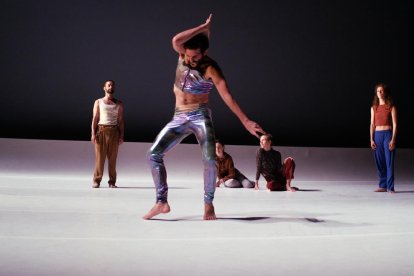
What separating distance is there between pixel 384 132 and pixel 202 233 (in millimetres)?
3587

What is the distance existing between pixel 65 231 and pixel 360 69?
742 centimetres

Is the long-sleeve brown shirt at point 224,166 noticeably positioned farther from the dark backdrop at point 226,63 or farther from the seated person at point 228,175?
the dark backdrop at point 226,63

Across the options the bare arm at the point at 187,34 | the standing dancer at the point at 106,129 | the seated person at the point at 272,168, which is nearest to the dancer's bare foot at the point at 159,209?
the bare arm at the point at 187,34

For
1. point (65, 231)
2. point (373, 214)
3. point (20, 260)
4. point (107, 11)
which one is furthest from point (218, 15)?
point (20, 260)

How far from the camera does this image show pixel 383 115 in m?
5.75

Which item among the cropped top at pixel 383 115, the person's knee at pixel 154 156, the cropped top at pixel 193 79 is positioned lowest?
the person's knee at pixel 154 156

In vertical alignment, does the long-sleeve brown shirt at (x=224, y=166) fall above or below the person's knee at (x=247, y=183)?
above

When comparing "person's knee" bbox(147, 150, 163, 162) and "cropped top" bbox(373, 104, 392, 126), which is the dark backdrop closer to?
"cropped top" bbox(373, 104, 392, 126)

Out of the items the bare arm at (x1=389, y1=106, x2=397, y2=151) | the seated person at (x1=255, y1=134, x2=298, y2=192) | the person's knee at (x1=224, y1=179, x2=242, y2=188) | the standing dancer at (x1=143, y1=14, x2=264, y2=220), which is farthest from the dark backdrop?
the standing dancer at (x1=143, y1=14, x2=264, y2=220)

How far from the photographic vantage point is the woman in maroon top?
5.70 m

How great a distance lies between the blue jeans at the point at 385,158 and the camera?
5.71 metres

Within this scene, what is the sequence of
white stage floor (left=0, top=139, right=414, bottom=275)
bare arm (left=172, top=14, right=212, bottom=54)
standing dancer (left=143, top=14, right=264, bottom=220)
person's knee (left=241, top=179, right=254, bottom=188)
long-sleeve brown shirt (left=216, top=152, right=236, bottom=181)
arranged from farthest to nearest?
long-sleeve brown shirt (left=216, top=152, right=236, bottom=181), person's knee (left=241, top=179, right=254, bottom=188), standing dancer (left=143, top=14, right=264, bottom=220), bare arm (left=172, top=14, right=212, bottom=54), white stage floor (left=0, top=139, right=414, bottom=275)

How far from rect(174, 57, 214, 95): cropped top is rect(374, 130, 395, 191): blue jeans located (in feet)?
10.2

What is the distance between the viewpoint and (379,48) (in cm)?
921
